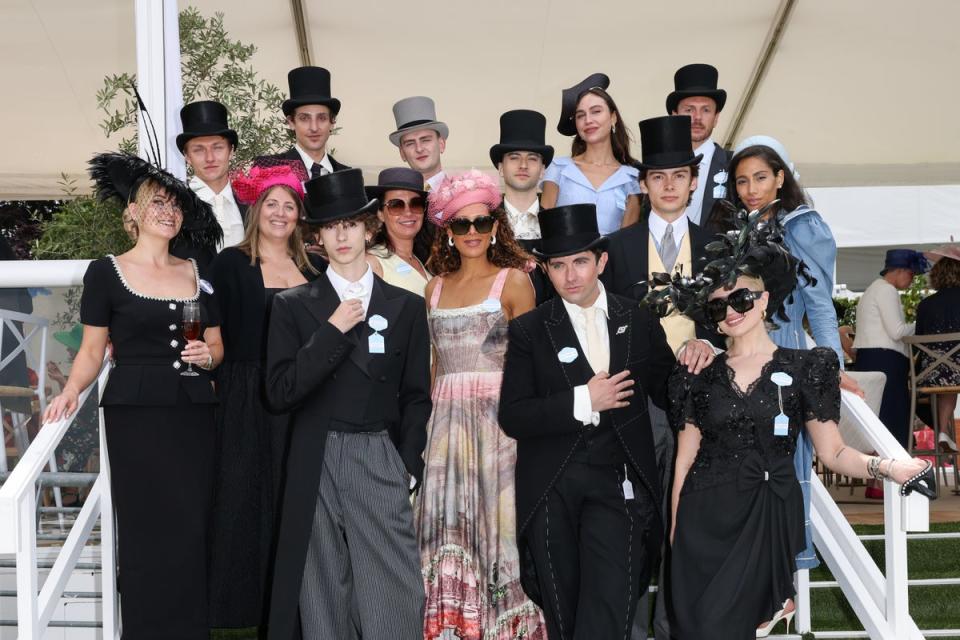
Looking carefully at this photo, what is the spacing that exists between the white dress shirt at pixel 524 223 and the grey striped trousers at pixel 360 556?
1.65m

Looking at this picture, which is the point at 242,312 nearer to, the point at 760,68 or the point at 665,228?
the point at 665,228

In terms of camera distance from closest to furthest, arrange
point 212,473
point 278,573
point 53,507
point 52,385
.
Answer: point 278,573 < point 212,473 < point 52,385 < point 53,507

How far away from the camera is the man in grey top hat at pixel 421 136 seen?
19.0ft

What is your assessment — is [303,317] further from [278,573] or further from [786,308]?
[786,308]

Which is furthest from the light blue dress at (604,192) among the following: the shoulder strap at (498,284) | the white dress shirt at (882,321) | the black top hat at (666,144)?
the white dress shirt at (882,321)

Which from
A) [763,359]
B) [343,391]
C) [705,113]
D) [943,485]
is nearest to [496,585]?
[343,391]

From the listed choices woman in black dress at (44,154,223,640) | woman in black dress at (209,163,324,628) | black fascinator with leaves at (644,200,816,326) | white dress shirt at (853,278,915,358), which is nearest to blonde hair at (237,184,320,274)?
woman in black dress at (209,163,324,628)

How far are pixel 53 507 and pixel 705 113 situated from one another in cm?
368

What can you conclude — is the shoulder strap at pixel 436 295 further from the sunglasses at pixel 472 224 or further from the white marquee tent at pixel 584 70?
the white marquee tent at pixel 584 70

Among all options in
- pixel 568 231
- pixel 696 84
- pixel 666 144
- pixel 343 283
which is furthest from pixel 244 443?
pixel 696 84

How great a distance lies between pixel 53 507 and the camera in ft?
18.2

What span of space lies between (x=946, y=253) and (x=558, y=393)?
16.8 ft

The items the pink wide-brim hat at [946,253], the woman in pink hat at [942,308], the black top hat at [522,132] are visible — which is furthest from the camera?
the pink wide-brim hat at [946,253]

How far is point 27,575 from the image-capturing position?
3.92 m
